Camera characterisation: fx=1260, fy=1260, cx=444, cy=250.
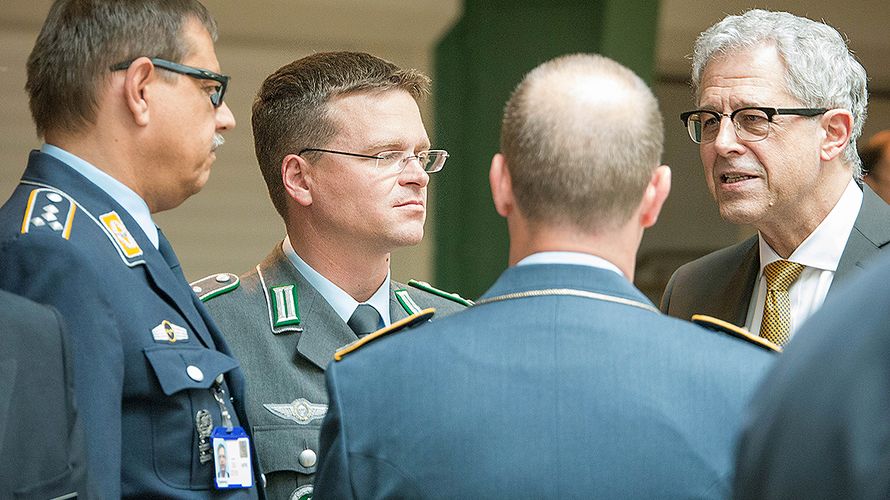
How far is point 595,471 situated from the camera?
1386 mm

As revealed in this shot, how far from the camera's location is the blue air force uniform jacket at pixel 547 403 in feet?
4.56

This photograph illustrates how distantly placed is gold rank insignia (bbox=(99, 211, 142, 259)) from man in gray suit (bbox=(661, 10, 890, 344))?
45.4 inches

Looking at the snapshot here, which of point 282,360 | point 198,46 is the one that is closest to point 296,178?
point 282,360

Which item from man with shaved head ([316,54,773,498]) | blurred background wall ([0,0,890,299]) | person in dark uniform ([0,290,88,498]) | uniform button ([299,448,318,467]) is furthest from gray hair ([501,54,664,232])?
blurred background wall ([0,0,890,299])

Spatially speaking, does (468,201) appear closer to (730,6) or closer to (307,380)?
(730,6)

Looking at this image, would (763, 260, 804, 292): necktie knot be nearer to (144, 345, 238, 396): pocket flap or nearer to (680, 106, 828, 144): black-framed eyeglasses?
(680, 106, 828, 144): black-framed eyeglasses

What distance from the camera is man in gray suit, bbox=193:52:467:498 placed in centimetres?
234

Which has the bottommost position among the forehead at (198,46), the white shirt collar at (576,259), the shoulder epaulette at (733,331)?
the shoulder epaulette at (733,331)

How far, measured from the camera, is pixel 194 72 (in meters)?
1.93

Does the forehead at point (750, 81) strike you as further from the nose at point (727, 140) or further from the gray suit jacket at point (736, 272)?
the gray suit jacket at point (736, 272)

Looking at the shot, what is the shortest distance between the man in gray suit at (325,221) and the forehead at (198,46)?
557mm

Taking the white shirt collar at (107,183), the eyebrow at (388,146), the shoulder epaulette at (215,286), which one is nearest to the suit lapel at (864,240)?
the eyebrow at (388,146)

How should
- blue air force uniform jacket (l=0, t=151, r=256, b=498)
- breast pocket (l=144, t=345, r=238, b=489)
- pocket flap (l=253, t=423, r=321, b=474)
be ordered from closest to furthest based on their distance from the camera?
blue air force uniform jacket (l=0, t=151, r=256, b=498) < breast pocket (l=144, t=345, r=238, b=489) < pocket flap (l=253, t=423, r=321, b=474)

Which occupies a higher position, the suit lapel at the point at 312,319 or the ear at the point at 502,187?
the ear at the point at 502,187
